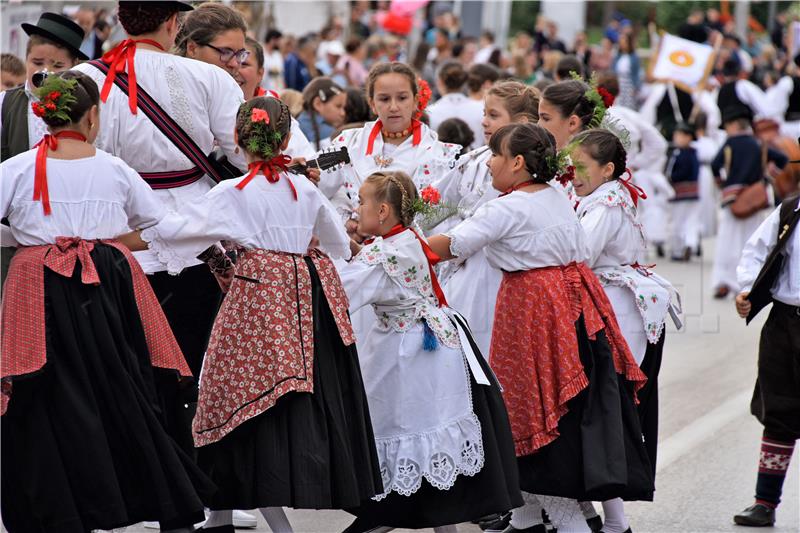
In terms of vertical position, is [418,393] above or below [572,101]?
below

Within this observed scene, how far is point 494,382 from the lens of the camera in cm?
560

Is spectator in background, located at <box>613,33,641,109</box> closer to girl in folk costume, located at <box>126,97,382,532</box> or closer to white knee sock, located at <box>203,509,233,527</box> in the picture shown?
girl in folk costume, located at <box>126,97,382,532</box>

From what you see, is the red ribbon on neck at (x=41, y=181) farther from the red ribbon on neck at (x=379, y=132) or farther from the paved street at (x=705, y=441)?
the red ribbon on neck at (x=379, y=132)

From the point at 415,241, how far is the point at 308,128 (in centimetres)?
469

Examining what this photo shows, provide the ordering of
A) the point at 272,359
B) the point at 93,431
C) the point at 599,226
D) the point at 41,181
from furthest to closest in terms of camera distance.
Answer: the point at 599,226 → the point at 272,359 → the point at 41,181 → the point at 93,431

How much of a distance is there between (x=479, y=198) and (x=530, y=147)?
3.27 ft

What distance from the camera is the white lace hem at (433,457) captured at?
539 cm

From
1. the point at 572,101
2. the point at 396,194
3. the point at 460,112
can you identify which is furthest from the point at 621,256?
the point at 460,112

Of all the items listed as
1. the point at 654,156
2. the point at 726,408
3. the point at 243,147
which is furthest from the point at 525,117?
the point at 654,156

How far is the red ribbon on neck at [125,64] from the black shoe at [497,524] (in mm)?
2628

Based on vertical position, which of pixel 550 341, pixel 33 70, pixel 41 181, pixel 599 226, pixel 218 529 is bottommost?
pixel 218 529

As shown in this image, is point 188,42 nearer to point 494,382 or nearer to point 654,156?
point 494,382

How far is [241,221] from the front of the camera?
17.1ft

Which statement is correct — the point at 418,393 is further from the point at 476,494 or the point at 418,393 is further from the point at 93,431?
the point at 93,431
